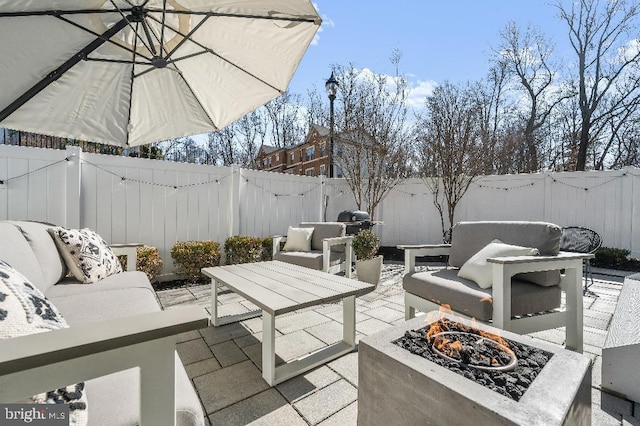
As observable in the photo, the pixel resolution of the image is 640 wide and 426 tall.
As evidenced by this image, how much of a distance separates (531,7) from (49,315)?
1223cm

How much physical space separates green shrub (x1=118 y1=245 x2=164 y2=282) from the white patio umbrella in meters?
1.54

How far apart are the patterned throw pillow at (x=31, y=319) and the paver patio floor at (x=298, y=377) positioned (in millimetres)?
957

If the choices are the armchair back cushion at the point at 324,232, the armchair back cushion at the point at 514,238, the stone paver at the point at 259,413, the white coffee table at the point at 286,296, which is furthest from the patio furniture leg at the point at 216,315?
the armchair back cushion at the point at 514,238

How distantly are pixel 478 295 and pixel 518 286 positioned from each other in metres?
0.38

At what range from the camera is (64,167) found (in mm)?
3635

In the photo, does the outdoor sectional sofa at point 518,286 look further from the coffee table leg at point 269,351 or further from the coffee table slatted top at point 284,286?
the coffee table leg at point 269,351

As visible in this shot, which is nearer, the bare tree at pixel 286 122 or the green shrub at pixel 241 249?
the green shrub at pixel 241 249

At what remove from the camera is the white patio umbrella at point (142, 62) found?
2.05m

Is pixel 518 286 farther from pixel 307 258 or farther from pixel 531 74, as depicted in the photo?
pixel 531 74

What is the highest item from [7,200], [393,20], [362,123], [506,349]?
[393,20]

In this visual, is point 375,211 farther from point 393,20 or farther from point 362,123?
point 393,20

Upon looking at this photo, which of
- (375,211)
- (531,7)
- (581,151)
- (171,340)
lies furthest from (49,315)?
(581,151)

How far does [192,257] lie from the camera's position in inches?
166

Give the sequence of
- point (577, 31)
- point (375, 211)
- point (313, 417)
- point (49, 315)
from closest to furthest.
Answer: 1. point (49, 315)
2. point (313, 417)
3. point (375, 211)
4. point (577, 31)
